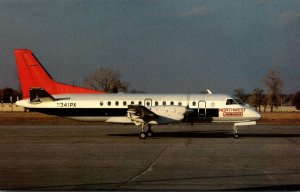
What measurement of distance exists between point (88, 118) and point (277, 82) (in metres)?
73.6

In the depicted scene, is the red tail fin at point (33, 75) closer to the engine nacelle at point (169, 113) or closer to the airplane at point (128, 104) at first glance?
the airplane at point (128, 104)

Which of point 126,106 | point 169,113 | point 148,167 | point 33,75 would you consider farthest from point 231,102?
point 148,167

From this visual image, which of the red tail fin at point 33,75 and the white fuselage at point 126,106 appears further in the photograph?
the red tail fin at point 33,75

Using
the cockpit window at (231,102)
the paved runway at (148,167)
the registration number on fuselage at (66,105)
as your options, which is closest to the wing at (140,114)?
the registration number on fuselage at (66,105)

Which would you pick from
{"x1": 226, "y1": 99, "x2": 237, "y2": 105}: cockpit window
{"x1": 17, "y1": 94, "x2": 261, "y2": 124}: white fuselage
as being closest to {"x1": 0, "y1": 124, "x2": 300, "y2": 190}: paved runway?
{"x1": 17, "y1": 94, "x2": 261, "y2": 124}: white fuselage

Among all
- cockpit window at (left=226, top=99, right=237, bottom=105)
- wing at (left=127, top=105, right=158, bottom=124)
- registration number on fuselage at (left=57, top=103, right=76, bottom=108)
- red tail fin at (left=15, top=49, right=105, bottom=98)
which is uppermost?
red tail fin at (left=15, top=49, right=105, bottom=98)

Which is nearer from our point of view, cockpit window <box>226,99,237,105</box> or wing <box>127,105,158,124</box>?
wing <box>127,105,158,124</box>

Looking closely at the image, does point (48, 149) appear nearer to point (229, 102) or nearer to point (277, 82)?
point (229, 102)

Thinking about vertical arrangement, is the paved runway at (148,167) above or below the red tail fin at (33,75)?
below

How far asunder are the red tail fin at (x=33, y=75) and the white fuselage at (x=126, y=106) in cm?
113

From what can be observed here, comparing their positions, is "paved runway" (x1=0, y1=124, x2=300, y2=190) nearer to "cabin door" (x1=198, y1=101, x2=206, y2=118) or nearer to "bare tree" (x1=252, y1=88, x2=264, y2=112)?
"cabin door" (x1=198, y1=101, x2=206, y2=118)

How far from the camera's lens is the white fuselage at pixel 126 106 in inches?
1085

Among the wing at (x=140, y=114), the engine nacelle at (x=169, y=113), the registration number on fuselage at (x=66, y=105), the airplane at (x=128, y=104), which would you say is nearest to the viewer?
the wing at (x=140, y=114)

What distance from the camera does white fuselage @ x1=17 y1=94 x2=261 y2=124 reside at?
27.5 m
